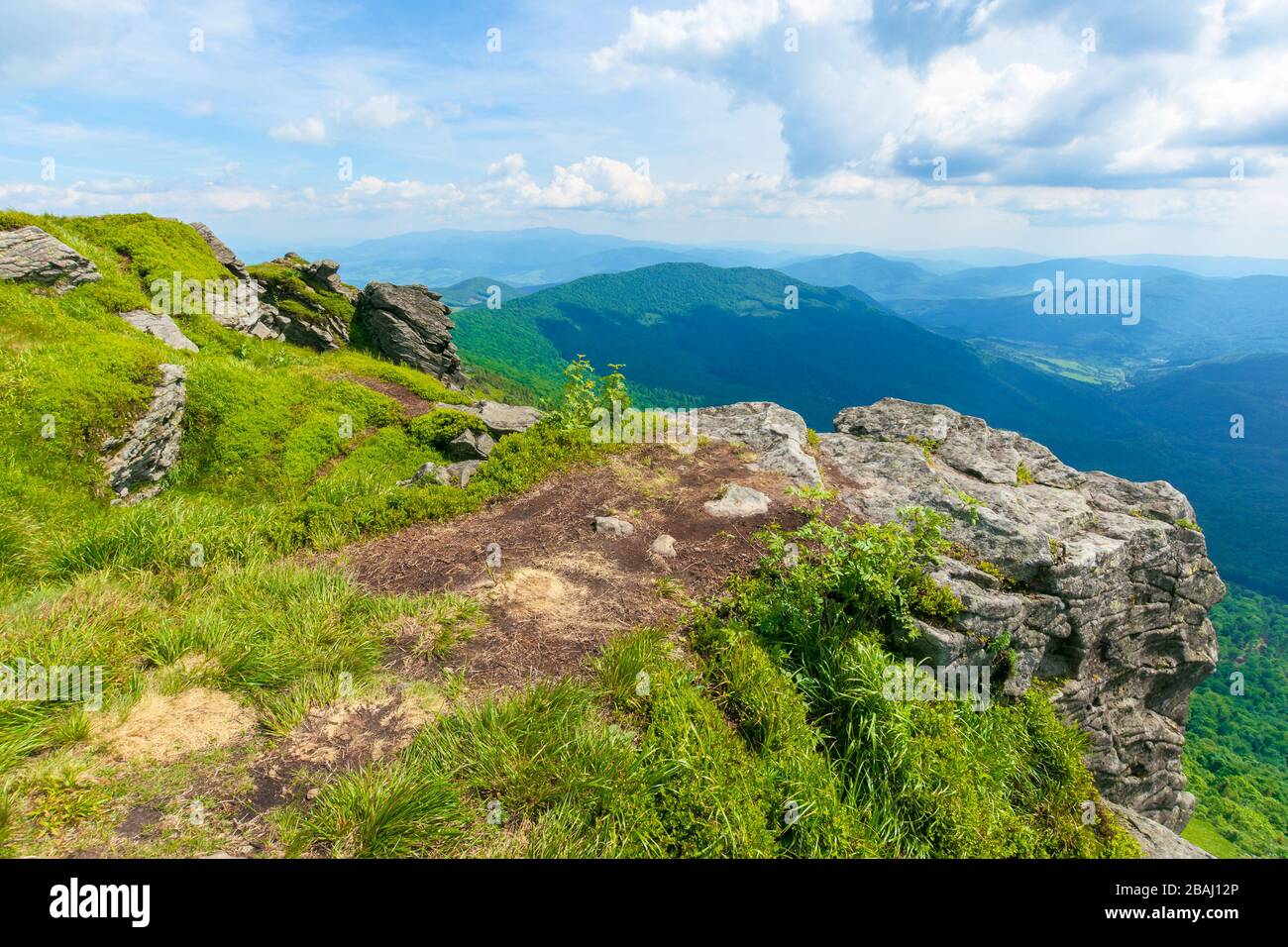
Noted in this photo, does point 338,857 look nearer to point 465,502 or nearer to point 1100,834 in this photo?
point 465,502

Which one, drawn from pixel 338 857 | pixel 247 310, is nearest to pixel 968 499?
pixel 338 857

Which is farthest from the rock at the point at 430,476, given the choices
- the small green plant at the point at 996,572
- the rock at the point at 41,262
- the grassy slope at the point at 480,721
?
the rock at the point at 41,262

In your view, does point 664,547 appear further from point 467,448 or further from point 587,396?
point 467,448

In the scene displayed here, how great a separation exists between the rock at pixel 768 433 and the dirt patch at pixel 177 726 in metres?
10.1

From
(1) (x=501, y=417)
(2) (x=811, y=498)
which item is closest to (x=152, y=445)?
(1) (x=501, y=417)

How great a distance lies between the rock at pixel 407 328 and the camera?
106 feet

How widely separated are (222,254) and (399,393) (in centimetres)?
1710

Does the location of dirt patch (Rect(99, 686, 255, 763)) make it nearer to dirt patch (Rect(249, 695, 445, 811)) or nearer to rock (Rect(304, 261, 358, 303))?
dirt patch (Rect(249, 695, 445, 811))

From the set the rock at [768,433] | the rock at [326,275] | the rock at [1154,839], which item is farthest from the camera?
the rock at [326,275]

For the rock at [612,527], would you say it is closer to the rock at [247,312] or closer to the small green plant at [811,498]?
the small green plant at [811,498]

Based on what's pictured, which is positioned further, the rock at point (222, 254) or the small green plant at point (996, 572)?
the rock at point (222, 254)
